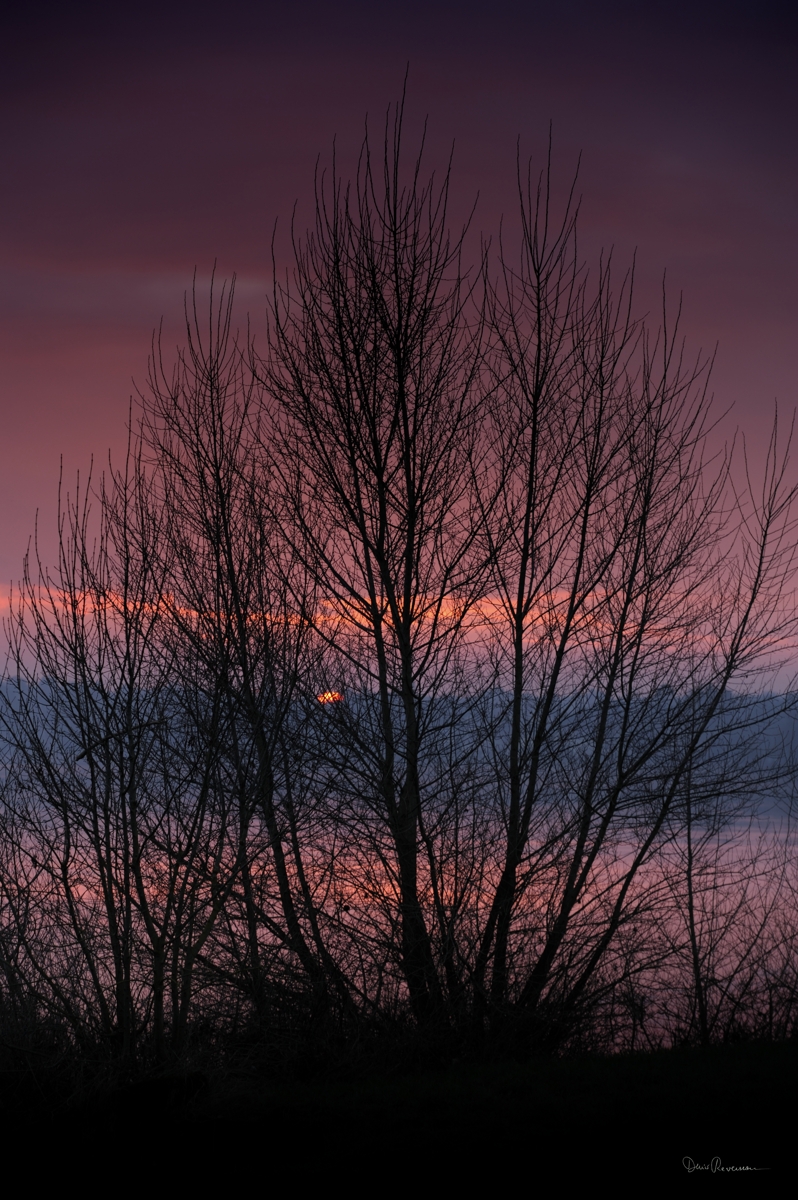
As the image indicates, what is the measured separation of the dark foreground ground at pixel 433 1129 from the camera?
583 cm

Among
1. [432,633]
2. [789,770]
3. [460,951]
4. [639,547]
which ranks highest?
[639,547]

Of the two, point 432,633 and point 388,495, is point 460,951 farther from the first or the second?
point 388,495

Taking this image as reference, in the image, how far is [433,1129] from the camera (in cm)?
669

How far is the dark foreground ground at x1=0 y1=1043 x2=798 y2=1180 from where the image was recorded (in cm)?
583

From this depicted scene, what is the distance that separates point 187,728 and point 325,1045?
323 centimetres

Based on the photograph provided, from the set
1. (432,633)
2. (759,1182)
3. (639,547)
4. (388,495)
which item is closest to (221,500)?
(388,495)

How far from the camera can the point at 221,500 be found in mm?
9281

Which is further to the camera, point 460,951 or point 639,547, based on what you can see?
point 639,547
